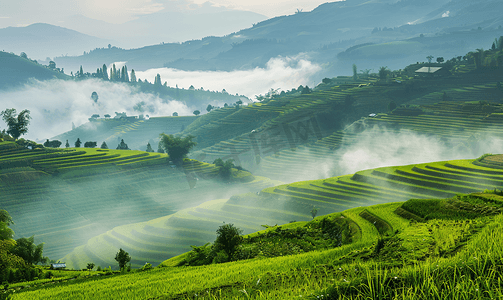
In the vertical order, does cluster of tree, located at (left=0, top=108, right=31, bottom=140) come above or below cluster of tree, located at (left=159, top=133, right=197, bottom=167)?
above

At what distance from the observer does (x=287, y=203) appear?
2509 inches

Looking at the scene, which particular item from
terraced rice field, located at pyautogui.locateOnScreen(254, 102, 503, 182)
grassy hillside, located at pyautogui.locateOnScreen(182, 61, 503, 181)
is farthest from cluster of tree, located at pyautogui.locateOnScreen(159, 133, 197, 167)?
grassy hillside, located at pyautogui.locateOnScreen(182, 61, 503, 181)

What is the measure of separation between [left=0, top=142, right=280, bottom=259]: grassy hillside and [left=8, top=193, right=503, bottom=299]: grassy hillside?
71900 millimetres

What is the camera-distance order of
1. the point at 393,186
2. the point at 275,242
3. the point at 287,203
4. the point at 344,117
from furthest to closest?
the point at 344,117 < the point at 287,203 < the point at 393,186 < the point at 275,242

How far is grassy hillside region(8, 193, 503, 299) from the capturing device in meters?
6.04

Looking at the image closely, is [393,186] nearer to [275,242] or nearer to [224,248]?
[275,242]

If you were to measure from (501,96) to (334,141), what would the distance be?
6478 centimetres

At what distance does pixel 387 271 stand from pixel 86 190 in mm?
99983

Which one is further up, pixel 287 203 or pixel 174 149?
Result: pixel 174 149

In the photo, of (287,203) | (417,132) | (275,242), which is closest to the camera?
(275,242)

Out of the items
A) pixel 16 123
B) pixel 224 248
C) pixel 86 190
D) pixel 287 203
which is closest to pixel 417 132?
pixel 287 203

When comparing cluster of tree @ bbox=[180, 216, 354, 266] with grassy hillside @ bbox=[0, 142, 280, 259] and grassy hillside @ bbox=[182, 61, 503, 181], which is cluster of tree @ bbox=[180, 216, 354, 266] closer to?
grassy hillside @ bbox=[0, 142, 280, 259]

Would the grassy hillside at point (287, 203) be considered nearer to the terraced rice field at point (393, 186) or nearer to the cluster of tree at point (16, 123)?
the terraced rice field at point (393, 186)

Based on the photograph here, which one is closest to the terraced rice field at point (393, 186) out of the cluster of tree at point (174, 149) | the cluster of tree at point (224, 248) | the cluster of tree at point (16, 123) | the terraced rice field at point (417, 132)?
the cluster of tree at point (224, 248)
